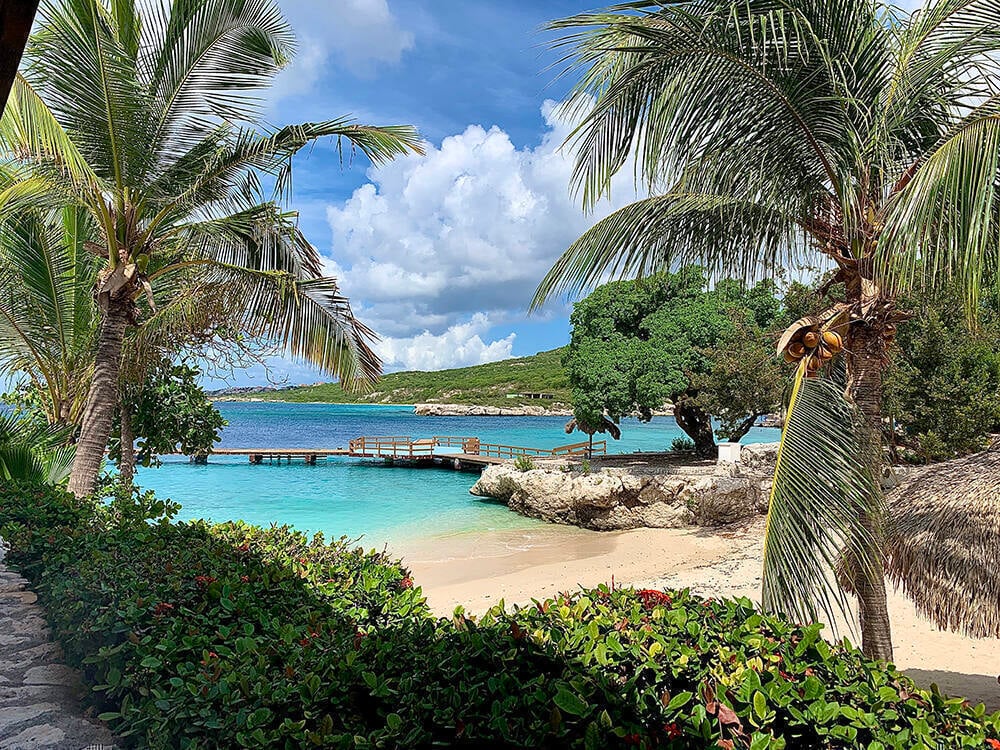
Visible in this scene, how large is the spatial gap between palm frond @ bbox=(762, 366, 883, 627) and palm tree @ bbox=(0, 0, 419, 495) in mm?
5326

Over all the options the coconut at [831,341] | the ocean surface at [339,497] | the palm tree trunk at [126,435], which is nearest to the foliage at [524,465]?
the ocean surface at [339,497]

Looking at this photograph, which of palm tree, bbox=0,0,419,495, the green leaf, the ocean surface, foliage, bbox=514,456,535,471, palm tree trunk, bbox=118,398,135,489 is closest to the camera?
the green leaf

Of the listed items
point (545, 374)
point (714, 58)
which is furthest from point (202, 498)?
point (545, 374)

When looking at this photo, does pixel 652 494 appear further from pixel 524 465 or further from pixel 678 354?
pixel 524 465

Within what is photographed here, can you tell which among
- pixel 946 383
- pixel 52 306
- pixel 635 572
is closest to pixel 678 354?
pixel 946 383

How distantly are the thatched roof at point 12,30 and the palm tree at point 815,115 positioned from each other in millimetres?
3319

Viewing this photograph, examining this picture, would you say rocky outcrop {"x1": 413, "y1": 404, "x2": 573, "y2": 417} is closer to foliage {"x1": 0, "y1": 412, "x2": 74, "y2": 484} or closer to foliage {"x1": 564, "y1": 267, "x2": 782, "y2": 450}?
foliage {"x1": 564, "y1": 267, "x2": 782, "y2": 450}

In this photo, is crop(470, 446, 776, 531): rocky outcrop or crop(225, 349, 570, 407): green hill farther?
crop(225, 349, 570, 407): green hill

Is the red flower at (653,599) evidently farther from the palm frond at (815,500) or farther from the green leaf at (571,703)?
the green leaf at (571,703)

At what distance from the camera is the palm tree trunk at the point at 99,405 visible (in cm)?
674

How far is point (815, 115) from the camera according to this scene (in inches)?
177

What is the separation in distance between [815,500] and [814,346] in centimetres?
132

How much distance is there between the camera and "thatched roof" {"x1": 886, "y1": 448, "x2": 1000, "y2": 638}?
4.57 meters

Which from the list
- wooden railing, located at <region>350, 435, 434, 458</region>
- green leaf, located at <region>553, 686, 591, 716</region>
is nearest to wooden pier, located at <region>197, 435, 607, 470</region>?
wooden railing, located at <region>350, 435, 434, 458</region>
